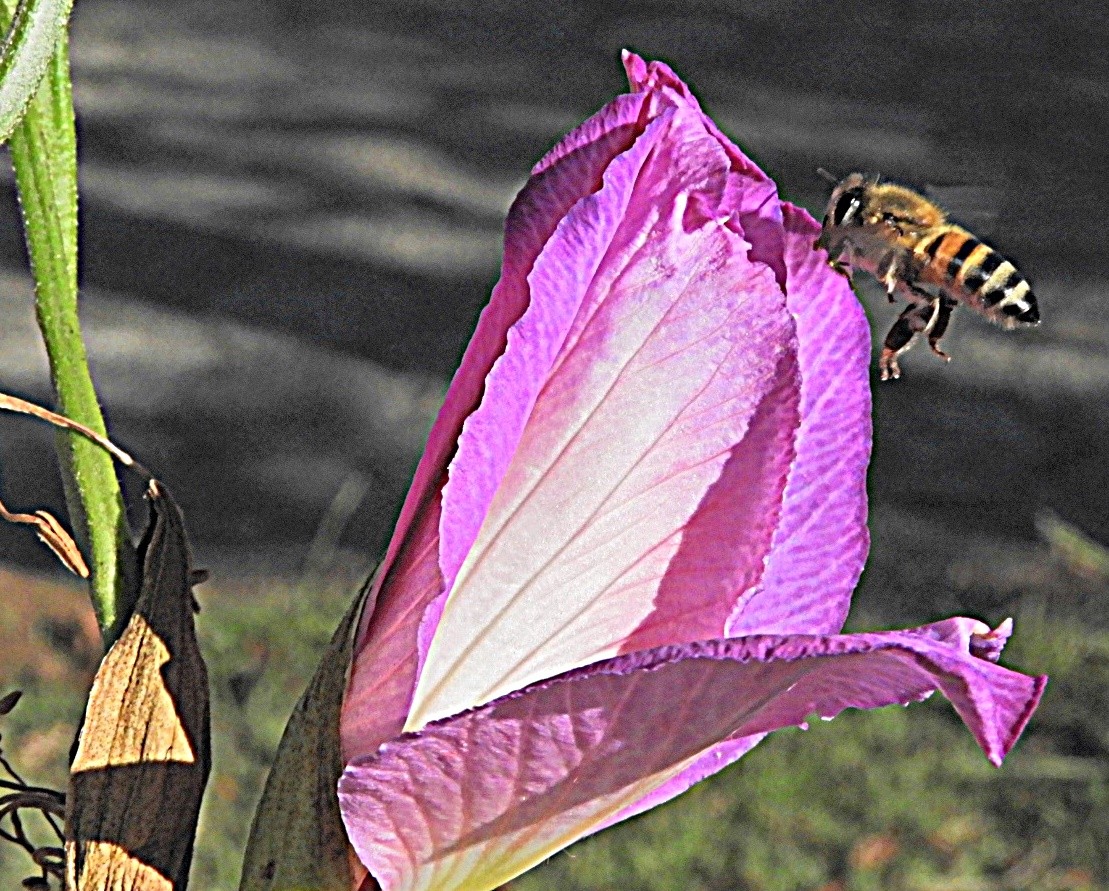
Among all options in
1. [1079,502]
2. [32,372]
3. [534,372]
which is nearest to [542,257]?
[534,372]

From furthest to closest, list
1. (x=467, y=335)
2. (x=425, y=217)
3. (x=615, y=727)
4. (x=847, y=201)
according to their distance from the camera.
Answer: (x=425, y=217) < (x=467, y=335) < (x=847, y=201) < (x=615, y=727)

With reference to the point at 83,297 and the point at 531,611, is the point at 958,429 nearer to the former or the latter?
the point at 83,297

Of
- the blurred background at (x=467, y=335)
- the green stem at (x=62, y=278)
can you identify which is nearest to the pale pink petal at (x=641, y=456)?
the green stem at (x=62, y=278)

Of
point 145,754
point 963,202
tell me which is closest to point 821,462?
point 145,754

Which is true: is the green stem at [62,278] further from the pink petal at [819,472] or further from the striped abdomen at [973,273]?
the striped abdomen at [973,273]

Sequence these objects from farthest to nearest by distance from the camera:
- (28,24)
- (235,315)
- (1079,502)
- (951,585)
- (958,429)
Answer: (235,315)
(958,429)
(1079,502)
(951,585)
(28,24)

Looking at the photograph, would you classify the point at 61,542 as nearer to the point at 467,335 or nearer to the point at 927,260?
the point at 927,260
